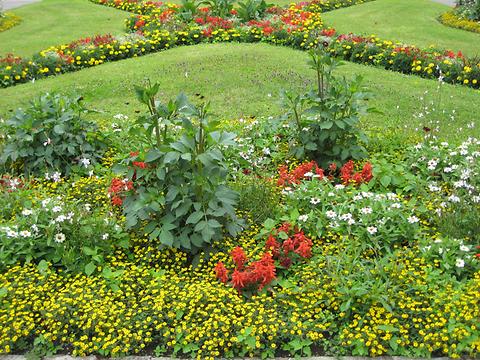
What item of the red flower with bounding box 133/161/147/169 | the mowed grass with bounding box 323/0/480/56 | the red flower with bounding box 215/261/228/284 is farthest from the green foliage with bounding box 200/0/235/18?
the red flower with bounding box 215/261/228/284

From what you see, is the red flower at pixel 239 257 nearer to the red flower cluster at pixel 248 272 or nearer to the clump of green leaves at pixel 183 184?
the red flower cluster at pixel 248 272

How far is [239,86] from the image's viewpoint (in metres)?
8.23

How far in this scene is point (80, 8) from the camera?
49.9 ft

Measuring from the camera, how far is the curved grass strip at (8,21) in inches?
528

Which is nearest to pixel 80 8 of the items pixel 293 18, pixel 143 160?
pixel 293 18

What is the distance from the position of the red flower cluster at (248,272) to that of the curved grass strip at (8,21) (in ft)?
37.7

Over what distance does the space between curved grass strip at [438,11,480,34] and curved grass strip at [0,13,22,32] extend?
10.5m

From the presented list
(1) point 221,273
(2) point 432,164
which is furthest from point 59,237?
(2) point 432,164

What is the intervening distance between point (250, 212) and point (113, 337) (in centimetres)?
164

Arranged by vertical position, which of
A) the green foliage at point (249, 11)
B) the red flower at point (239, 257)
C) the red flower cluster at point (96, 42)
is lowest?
the red flower at point (239, 257)

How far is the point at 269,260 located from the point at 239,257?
8.5 inches

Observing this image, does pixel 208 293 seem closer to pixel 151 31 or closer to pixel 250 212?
pixel 250 212

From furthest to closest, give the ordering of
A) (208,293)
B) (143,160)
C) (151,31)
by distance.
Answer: (151,31) → (143,160) → (208,293)

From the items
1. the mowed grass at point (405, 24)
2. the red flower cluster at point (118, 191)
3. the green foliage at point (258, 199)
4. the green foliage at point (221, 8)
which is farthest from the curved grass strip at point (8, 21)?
the green foliage at point (258, 199)
